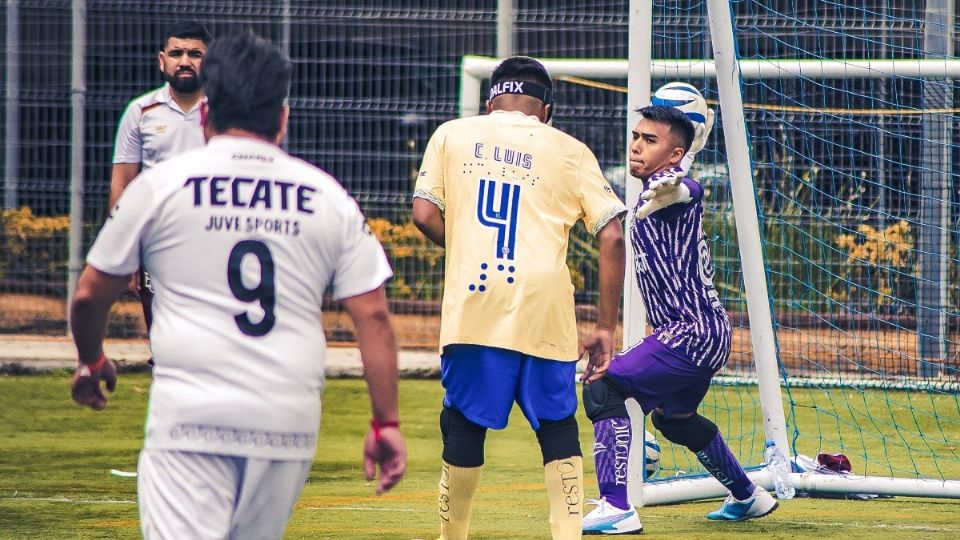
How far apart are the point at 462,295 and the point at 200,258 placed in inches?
77.2

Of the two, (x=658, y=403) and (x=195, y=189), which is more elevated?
(x=195, y=189)

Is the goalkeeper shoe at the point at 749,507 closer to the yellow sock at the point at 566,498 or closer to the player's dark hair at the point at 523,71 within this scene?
the yellow sock at the point at 566,498

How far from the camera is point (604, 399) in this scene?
630cm

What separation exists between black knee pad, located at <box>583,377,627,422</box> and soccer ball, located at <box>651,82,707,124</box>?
1.21 m

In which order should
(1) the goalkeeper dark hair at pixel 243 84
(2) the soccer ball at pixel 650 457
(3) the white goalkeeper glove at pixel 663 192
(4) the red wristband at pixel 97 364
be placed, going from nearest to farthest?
(1) the goalkeeper dark hair at pixel 243 84, (4) the red wristband at pixel 97 364, (3) the white goalkeeper glove at pixel 663 192, (2) the soccer ball at pixel 650 457

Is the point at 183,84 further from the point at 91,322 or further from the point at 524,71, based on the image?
the point at 91,322

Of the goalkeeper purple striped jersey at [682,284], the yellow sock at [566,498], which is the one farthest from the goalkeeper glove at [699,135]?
the yellow sock at [566,498]

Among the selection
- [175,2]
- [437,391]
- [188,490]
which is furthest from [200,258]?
[175,2]

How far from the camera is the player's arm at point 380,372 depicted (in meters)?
3.60

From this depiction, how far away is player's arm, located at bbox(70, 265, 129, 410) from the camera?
3.53 metres

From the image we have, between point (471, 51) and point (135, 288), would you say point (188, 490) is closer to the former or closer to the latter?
point (135, 288)

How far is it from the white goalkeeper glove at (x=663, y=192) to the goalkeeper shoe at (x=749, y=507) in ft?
4.73

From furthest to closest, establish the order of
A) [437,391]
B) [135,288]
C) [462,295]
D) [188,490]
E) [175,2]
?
[175,2] < [437,391] < [135,288] < [462,295] < [188,490]

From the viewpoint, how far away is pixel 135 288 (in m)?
6.95
